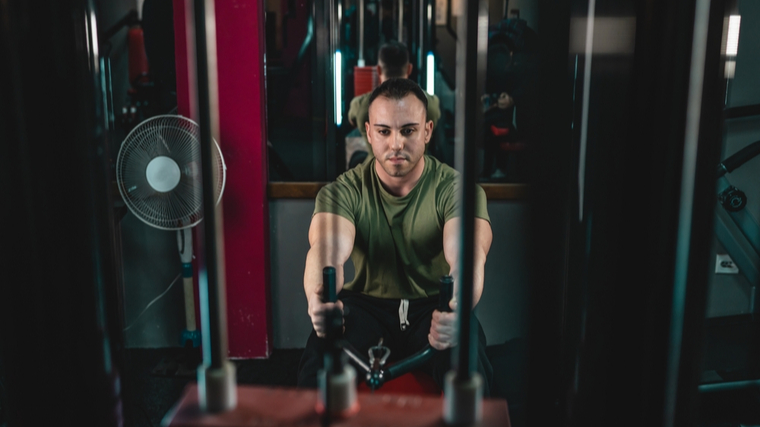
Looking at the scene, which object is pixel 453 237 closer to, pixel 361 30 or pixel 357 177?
pixel 357 177

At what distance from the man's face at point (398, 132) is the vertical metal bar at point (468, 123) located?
152cm

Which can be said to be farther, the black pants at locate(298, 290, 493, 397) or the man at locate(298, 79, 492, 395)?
the man at locate(298, 79, 492, 395)

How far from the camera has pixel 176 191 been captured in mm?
2336

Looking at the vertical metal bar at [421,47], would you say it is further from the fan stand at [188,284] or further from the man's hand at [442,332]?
the man's hand at [442,332]

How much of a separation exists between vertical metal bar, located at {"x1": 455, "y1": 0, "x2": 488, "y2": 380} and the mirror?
1.69 m

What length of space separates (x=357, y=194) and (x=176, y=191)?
3.25 feet

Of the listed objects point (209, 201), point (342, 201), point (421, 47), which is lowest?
point (342, 201)

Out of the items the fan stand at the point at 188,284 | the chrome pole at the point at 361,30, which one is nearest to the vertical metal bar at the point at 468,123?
the fan stand at the point at 188,284

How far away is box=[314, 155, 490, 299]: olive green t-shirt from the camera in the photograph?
72.3 inches

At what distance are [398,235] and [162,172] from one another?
1.21 m

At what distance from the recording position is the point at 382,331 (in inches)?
66.3

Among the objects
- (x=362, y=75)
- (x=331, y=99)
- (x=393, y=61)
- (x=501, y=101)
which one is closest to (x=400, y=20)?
(x=362, y=75)

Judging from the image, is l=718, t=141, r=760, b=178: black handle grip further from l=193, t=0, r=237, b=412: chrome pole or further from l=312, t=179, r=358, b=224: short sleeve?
l=193, t=0, r=237, b=412: chrome pole

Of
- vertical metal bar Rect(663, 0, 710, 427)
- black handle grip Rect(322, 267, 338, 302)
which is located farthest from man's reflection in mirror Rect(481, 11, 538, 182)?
vertical metal bar Rect(663, 0, 710, 427)
